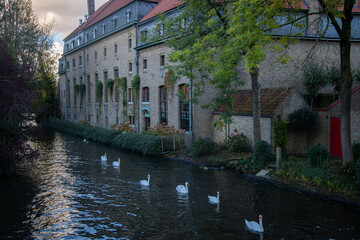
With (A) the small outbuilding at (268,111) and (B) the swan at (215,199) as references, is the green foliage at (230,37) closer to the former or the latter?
(A) the small outbuilding at (268,111)

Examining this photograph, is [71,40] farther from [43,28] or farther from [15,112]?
[15,112]

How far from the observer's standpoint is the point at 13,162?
14.0 m

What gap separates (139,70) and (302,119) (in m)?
15.0

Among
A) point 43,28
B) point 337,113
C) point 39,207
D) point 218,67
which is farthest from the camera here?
point 43,28

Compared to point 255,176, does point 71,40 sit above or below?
above

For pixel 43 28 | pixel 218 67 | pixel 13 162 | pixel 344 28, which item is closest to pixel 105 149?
pixel 13 162

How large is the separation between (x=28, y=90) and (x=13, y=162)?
11.2ft

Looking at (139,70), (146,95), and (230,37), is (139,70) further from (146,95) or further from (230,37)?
(230,37)

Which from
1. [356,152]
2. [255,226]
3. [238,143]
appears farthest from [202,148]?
[255,226]

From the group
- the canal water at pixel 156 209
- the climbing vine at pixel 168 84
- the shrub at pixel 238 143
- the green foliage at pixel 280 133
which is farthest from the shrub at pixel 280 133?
the climbing vine at pixel 168 84

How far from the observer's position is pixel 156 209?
9.85m

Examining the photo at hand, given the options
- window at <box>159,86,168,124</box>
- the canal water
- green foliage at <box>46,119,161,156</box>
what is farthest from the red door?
window at <box>159,86,168,124</box>

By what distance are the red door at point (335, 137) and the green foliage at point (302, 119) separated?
3.24 feet

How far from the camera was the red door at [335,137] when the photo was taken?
15.3 metres
